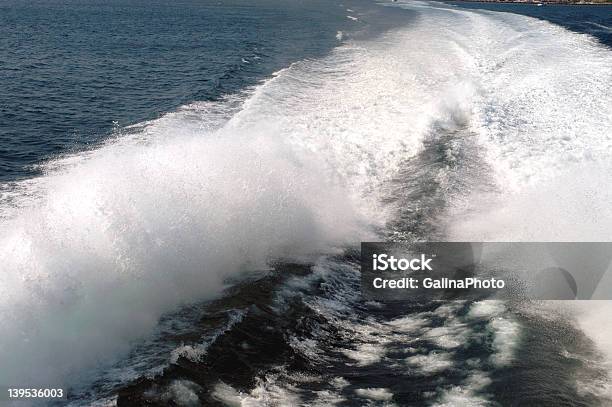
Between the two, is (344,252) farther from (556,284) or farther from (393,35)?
(393,35)

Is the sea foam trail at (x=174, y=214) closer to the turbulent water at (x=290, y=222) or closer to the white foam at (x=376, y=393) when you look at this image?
the turbulent water at (x=290, y=222)

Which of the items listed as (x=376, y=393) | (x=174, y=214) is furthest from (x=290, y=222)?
(x=376, y=393)

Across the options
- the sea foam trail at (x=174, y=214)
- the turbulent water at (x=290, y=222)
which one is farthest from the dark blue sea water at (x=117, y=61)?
the sea foam trail at (x=174, y=214)

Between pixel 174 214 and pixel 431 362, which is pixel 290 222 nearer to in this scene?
pixel 174 214

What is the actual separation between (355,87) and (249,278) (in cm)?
1758

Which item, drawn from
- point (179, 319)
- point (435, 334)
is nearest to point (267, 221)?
point (179, 319)

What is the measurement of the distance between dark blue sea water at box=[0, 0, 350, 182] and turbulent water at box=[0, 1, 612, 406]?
24 cm

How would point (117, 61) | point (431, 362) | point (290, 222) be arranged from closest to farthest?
point (431, 362) → point (290, 222) → point (117, 61)

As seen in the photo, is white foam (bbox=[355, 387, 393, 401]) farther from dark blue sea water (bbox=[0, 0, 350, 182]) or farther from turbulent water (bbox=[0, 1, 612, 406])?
dark blue sea water (bbox=[0, 0, 350, 182])

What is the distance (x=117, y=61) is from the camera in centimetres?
3475

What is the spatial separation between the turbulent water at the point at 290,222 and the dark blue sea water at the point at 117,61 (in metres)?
0.24

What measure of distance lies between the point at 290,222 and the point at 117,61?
2459 centimetres

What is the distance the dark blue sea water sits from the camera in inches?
887

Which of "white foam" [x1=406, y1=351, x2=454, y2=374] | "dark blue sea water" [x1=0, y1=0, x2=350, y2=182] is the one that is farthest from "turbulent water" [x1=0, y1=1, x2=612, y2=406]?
"dark blue sea water" [x1=0, y1=0, x2=350, y2=182]
